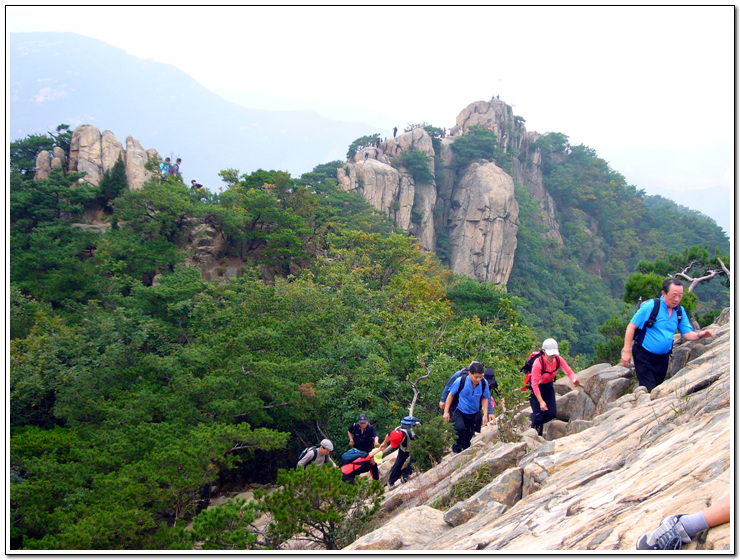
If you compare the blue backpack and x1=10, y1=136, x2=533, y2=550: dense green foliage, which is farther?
x1=10, y1=136, x2=533, y2=550: dense green foliage

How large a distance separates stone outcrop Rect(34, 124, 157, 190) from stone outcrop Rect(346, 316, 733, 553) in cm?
1931

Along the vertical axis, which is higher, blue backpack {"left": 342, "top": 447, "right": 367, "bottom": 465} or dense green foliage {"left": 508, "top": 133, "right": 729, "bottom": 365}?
dense green foliage {"left": 508, "top": 133, "right": 729, "bottom": 365}

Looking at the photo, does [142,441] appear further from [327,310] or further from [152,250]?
[152,250]

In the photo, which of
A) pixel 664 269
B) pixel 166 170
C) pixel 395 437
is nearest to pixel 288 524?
pixel 395 437

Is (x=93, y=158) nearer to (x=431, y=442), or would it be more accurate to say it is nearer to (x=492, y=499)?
(x=431, y=442)

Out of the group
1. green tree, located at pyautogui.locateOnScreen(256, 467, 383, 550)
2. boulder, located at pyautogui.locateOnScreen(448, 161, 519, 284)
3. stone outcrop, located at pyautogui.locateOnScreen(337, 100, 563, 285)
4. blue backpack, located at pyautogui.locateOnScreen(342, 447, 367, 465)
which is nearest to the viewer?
green tree, located at pyautogui.locateOnScreen(256, 467, 383, 550)

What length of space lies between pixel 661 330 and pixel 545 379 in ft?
3.94

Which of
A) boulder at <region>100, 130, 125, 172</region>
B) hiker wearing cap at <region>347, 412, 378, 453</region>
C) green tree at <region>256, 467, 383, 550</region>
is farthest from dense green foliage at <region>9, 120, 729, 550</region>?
boulder at <region>100, 130, 125, 172</region>

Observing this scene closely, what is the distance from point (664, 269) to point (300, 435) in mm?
9841

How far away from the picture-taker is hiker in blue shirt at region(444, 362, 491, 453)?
18.4 ft

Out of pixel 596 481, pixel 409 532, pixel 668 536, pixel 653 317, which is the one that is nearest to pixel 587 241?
pixel 653 317

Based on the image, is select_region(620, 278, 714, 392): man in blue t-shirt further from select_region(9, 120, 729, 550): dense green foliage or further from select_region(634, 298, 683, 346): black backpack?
select_region(9, 120, 729, 550): dense green foliage

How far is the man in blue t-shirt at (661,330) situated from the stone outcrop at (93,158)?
19715 mm

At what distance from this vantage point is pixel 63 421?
11422 millimetres
